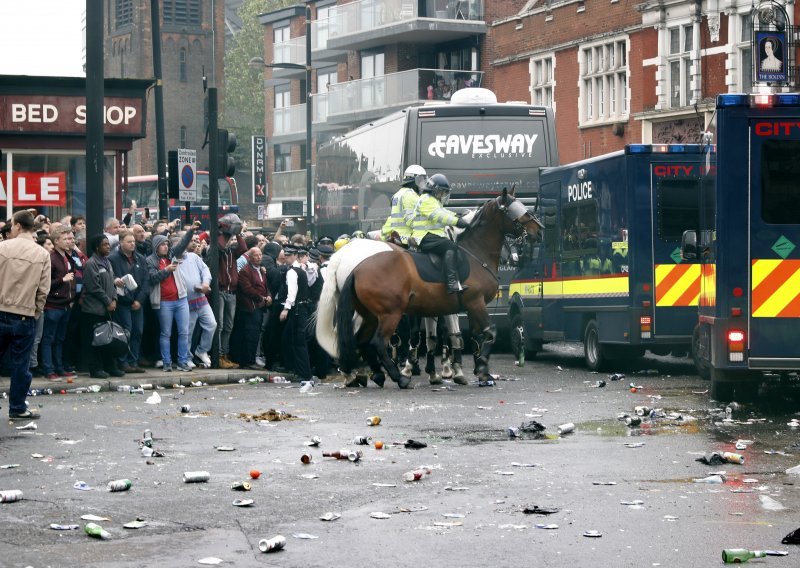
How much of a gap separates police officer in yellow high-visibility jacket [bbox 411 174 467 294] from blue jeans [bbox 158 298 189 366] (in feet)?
12.0

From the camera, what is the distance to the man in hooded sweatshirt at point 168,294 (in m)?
19.4

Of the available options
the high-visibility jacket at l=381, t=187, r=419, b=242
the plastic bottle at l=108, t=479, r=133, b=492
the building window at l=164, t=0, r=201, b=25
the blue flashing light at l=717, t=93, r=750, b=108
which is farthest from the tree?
the plastic bottle at l=108, t=479, r=133, b=492

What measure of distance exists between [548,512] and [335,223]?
83.1 ft

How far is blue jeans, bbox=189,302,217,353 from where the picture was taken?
65.6 ft

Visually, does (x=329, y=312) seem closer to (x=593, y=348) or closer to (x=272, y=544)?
(x=593, y=348)

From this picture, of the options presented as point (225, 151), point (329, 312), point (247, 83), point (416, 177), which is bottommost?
point (329, 312)

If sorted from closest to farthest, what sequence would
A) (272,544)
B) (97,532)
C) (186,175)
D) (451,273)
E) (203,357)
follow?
1. (272,544)
2. (97,532)
3. (451,273)
4. (203,357)
5. (186,175)

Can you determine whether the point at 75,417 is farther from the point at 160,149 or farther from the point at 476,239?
the point at 160,149

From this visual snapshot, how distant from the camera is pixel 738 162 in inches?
548

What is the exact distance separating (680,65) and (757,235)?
1163 inches

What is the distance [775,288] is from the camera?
13.8m

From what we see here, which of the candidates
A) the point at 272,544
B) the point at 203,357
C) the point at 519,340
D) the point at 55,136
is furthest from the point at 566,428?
the point at 55,136

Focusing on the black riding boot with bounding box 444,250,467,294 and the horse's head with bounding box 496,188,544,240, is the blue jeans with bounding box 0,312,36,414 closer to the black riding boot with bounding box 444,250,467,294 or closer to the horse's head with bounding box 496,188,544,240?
the black riding boot with bounding box 444,250,467,294

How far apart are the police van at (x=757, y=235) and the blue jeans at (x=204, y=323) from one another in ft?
26.7
